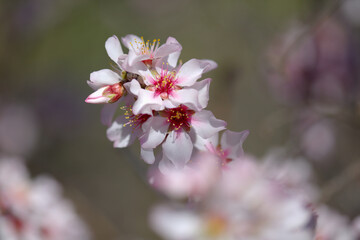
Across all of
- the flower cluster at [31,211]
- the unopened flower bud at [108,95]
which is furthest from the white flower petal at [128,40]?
the flower cluster at [31,211]

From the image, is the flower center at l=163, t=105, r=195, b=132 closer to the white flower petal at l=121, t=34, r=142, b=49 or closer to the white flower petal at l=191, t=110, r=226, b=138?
the white flower petal at l=191, t=110, r=226, b=138

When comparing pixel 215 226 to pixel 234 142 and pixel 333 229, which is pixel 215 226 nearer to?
pixel 234 142

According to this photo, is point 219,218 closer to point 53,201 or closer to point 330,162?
point 53,201

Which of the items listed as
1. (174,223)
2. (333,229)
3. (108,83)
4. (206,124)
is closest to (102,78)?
(108,83)

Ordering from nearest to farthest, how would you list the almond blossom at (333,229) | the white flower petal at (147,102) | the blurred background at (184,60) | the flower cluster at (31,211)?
the white flower petal at (147,102) < the almond blossom at (333,229) < the flower cluster at (31,211) < the blurred background at (184,60)

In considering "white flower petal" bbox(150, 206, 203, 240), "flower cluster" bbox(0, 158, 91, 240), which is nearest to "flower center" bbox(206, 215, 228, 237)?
"white flower petal" bbox(150, 206, 203, 240)

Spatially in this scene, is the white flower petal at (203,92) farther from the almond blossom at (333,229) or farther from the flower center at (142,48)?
the almond blossom at (333,229)
